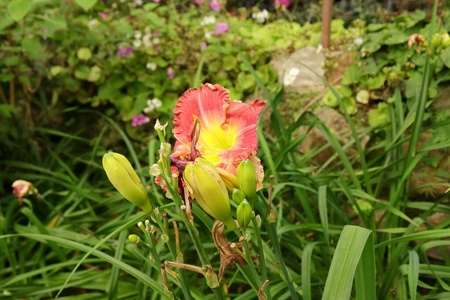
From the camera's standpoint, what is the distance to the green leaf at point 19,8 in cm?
147

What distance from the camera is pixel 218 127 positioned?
647mm

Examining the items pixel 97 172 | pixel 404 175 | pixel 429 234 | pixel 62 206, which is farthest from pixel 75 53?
pixel 429 234

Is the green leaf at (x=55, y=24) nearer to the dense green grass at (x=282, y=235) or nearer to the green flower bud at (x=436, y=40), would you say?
the dense green grass at (x=282, y=235)

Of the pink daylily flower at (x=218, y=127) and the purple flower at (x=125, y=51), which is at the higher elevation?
the pink daylily flower at (x=218, y=127)

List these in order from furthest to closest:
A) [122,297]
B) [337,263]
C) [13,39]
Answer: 1. [13,39]
2. [122,297]
3. [337,263]

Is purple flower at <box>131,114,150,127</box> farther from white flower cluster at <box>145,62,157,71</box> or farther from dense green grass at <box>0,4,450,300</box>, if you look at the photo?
white flower cluster at <box>145,62,157,71</box>

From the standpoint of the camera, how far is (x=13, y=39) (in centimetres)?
208

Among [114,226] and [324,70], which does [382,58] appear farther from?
[114,226]

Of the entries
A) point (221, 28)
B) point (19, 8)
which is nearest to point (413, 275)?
point (19, 8)

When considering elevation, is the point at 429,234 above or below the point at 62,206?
above

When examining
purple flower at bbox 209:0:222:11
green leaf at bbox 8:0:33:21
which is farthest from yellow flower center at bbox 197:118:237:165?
purple flower at bbox 209:0:222:11

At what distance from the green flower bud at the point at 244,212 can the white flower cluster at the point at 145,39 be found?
77.9 inches

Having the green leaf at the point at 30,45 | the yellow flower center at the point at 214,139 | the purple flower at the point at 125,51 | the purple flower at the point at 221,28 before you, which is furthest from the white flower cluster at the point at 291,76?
the yellow flower center at the point at 214,139

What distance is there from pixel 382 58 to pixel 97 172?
153 centimetres
